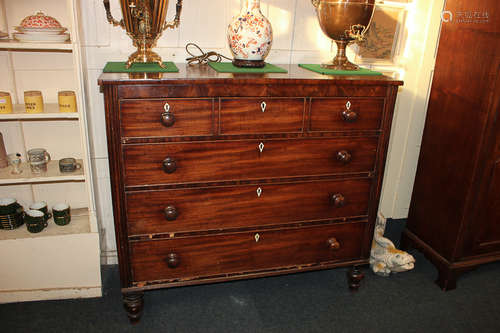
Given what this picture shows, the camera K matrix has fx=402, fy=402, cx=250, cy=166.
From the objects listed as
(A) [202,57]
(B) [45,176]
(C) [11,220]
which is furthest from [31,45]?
Result: (C) [11,220]

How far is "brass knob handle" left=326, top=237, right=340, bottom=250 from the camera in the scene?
197 cm

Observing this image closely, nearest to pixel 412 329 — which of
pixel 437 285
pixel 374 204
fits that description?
pixel 437 285

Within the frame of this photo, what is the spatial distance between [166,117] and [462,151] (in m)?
1.54

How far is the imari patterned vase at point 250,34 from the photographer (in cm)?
176

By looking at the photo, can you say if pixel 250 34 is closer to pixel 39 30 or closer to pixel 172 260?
pixel 39 30

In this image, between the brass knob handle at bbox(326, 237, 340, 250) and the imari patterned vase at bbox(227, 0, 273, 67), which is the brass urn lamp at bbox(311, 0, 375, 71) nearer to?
the imari patterned vase at bbox(227, 0, 273, 67)

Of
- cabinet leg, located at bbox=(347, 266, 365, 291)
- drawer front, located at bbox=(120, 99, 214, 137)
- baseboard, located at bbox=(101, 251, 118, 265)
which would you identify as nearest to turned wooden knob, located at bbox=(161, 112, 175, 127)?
drawer front, located at bbox=(120, 99, 214, 137)

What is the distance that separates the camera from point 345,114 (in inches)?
69.2

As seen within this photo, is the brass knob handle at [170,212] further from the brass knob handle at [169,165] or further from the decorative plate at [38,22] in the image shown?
the decorative plate at [38,22]

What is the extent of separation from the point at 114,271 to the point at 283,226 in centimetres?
105

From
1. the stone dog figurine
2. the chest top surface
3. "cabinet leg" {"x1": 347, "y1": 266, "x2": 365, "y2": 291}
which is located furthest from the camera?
the stone dog figurine

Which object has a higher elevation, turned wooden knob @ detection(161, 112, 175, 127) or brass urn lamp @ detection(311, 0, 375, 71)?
brass urn lamp @ detection(311, 0, 375, 71)

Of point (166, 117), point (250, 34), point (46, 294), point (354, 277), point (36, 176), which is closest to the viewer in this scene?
point (166, 117)

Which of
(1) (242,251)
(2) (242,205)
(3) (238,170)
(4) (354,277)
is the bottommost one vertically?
(4) (354,277)
